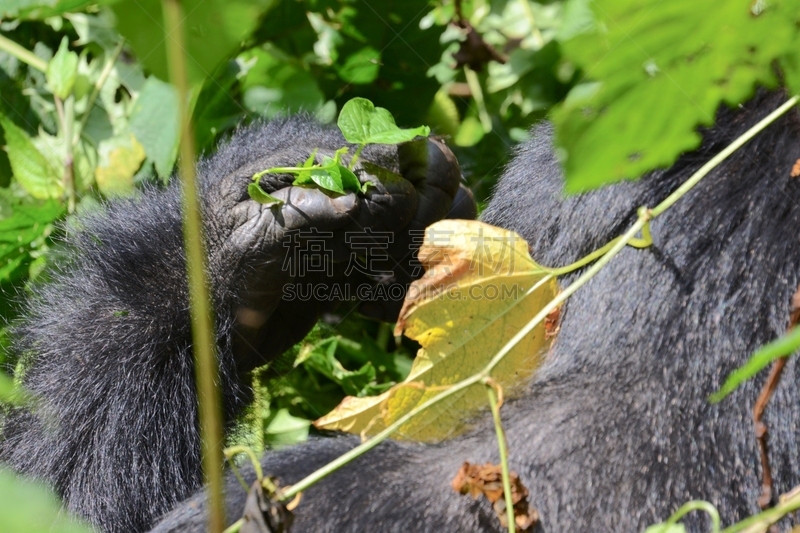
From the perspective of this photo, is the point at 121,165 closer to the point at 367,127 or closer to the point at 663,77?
the point at 367,127

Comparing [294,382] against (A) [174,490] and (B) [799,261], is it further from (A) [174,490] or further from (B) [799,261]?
(B) [799,261]

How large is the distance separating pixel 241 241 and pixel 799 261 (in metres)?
0.64

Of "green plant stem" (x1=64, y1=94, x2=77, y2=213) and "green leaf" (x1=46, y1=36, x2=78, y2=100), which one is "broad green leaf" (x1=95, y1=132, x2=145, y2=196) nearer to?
"green plant stem" (x1=64, y1=94, x2=77, y2=213)

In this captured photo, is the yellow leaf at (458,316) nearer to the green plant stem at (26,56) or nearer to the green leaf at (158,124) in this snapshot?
the green leaf at (158,124)

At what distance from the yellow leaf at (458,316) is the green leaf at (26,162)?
1.27 metres

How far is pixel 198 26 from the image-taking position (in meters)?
0.45

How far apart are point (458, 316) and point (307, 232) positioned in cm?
30

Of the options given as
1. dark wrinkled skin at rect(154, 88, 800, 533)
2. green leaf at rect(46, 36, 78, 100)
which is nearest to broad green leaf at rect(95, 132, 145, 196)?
green leaf at rect(46, 36, 78, 100)

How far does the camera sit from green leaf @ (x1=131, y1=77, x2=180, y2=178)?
1.59 m

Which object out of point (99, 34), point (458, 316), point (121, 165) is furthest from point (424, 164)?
point (99, 34)

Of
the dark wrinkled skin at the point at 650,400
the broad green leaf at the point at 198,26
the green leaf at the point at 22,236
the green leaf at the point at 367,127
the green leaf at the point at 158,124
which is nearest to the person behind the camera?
the broad green leaf at the point at 198,26

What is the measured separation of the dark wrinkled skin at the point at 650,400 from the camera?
0.73m

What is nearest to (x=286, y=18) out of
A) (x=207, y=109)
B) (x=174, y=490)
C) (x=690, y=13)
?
(x=207, y=109)

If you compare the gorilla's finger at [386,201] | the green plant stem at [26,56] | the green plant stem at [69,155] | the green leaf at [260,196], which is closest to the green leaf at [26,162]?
the green plant stem at [69,155]
